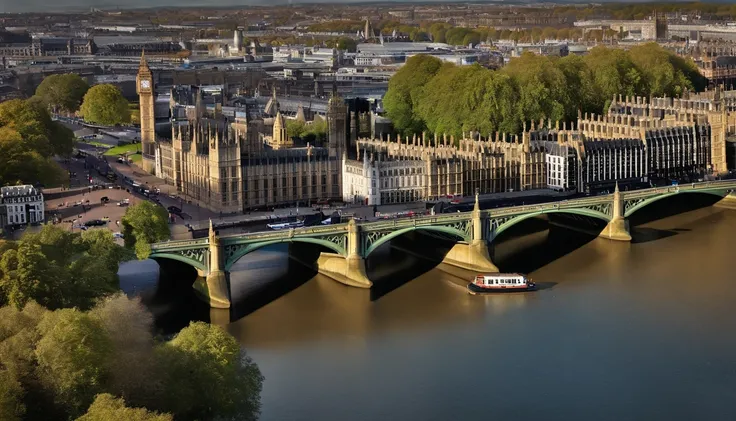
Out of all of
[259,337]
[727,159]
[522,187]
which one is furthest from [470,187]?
[259,337]

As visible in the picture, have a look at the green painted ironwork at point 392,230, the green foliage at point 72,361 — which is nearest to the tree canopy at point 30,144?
the green painted ironwork at point 392,230

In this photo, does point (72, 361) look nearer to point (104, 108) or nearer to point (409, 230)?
point (409, 230)

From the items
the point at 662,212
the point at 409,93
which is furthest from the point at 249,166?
the point at 409,93

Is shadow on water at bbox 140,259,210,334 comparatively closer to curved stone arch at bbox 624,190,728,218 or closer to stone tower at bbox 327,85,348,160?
stone tower at bbox 327,85,348,160

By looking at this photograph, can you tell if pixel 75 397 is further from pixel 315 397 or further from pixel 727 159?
pixel 727 159

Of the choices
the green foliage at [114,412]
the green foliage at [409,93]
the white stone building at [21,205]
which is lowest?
the green foliage at [114,412]

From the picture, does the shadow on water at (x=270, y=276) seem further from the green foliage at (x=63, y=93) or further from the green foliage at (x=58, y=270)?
the green foliage at (x=63, y=93)
